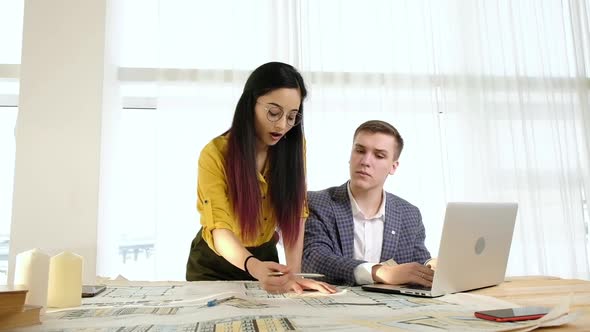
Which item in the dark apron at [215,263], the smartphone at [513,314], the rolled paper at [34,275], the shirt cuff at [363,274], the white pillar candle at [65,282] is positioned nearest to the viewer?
the smartphone at [513,314]

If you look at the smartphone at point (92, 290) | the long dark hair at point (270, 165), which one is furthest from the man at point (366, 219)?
the smartphone at point (92, 290)

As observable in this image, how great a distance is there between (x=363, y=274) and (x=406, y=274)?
0.15m

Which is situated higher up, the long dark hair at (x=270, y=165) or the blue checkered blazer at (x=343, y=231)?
the long dark hair at (x=270, y=165)

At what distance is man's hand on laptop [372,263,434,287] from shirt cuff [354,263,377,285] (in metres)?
0.03

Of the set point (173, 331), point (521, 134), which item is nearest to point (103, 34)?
point (173, 331)

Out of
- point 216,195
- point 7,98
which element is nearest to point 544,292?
point 216,195

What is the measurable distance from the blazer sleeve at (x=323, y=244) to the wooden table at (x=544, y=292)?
431mm

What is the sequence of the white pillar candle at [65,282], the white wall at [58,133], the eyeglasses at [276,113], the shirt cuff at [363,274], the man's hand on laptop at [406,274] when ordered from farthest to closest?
the white wall at [58,133] → the eyeglasses at [276,113] → the shirt cuff at [363,274] → the man's hand on laptop at [406,274] → the white pillar candle at [65,282]

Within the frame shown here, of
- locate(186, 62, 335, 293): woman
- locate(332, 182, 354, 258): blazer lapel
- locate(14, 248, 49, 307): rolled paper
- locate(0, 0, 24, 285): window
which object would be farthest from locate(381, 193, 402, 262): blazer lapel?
locate(0, 0, 24, 285): window

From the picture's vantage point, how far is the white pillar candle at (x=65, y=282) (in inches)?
39.9

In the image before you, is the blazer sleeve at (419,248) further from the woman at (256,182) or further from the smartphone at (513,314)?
the smartphone at (513,314)

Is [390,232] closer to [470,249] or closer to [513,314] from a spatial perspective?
[470,249]

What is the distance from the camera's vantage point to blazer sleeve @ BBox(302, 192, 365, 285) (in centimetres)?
151

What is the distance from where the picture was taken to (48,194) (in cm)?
268
